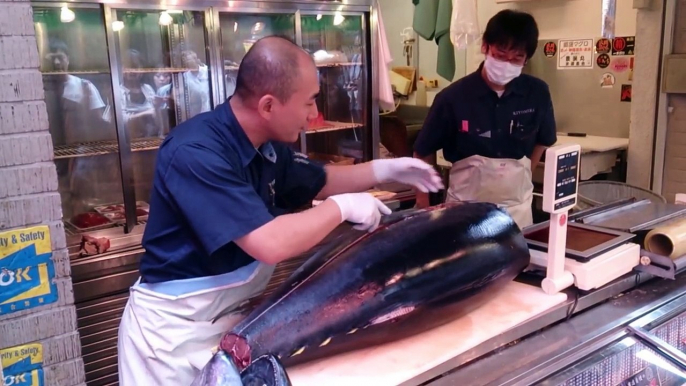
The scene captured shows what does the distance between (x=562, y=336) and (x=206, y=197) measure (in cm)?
98

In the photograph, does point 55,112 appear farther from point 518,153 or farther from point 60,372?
point 518,153

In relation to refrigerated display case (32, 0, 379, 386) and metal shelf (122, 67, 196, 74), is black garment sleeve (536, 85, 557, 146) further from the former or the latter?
metal shelf (122, 67, 196, 74)

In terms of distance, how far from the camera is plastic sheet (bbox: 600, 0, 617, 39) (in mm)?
4672

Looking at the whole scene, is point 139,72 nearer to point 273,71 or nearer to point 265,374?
point 273,71

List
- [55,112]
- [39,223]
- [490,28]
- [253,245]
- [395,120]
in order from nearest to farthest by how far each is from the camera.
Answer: [253,245]
[39,223]
[490,28]
[55,112]
[395,120]

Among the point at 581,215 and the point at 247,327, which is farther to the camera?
the point at 581,215

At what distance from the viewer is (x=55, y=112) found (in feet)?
12.0

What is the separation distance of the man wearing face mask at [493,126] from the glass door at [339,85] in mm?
1374

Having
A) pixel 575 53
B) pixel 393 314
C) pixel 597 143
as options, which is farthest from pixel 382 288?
pixel 575 53

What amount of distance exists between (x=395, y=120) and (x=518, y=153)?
3.01 m

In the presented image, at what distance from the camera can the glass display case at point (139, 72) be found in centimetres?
344

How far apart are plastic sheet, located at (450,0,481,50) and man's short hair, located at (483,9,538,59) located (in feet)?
6.49

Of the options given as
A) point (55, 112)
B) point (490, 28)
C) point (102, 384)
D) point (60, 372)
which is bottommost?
point (102, 384)

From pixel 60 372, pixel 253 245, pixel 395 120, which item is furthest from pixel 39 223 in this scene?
pixel 395 120
